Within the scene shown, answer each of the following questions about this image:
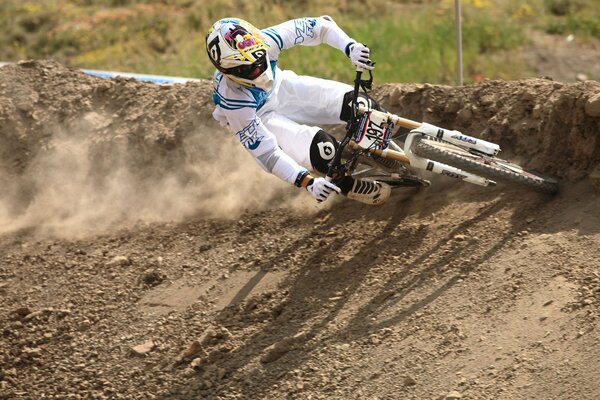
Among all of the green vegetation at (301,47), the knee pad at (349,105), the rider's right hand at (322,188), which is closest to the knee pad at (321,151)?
the knee pad at (349,105)

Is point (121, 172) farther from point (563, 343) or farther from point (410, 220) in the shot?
point (563, 343)

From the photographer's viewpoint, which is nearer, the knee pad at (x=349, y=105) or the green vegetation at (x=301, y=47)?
the knee pad at (x=349, y=105)

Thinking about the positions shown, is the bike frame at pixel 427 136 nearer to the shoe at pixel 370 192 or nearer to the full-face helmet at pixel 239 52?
the shoe at pixel 370 192

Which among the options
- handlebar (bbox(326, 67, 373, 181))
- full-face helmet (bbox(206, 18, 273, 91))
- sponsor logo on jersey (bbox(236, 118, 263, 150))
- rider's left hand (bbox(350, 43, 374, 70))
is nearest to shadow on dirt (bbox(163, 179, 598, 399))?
handlebar (bbox(326, 67, 373, 181))

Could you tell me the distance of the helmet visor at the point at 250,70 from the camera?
24.5 ft

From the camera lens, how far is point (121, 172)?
10.6 m

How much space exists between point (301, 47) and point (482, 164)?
10870 mm

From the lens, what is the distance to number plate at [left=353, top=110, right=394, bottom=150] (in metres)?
7.52

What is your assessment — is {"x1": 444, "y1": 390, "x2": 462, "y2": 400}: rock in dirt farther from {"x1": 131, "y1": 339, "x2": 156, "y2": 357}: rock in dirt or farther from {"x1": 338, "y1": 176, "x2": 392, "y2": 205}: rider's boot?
{"x1": 131, "y1": 339, "x2": 156, "y2": 357}: rock in dirt

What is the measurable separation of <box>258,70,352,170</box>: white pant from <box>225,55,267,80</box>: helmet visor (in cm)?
51

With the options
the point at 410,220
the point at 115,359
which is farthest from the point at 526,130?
the point at 115,359

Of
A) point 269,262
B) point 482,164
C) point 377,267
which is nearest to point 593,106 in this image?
point 482,164

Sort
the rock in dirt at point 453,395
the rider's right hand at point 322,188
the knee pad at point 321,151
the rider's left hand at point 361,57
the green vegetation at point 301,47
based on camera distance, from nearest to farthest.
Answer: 1. the rock in dirt at point 453,395
2. the rider's right hand at point 322,188
3. the rider's left hand at point 361,57
4. the knee pad at point 321,151
5. the green vegetation at point 301,47

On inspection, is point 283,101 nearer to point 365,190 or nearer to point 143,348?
point 365,190
